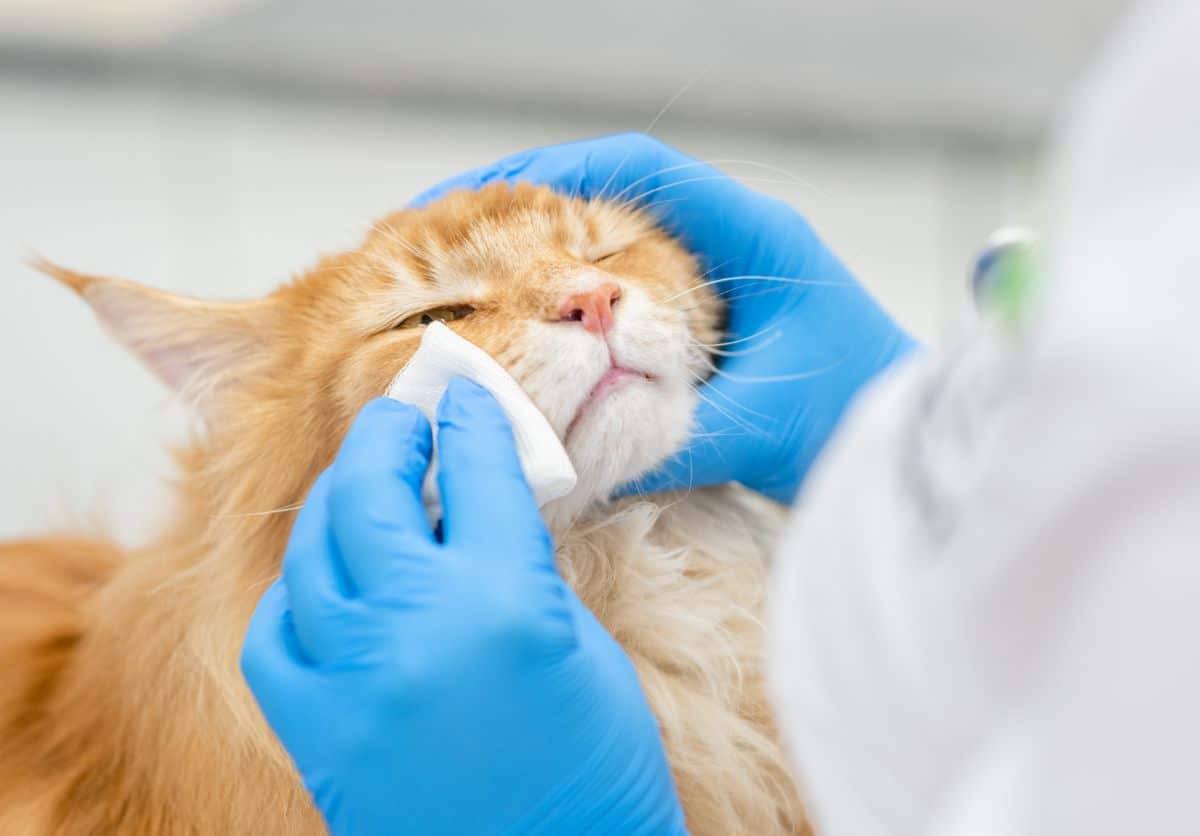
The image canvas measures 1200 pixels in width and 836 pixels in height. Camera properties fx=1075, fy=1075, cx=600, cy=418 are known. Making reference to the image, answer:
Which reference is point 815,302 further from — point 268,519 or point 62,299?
point 62,299

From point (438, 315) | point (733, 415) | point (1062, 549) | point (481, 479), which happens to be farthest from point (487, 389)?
point (1062, 549)

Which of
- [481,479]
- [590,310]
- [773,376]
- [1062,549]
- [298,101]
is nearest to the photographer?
[1062,549]

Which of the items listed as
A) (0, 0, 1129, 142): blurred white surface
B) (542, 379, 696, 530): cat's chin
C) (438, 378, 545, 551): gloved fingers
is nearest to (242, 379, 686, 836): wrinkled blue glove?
(438, 378, 545, 551): gloved fingers

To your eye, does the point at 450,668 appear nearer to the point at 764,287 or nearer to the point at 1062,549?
the point at 1062,549

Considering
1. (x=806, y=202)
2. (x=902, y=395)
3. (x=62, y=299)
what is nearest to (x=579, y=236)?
(x=902, y=395)

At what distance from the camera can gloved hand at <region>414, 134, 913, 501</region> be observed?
48.6 inches

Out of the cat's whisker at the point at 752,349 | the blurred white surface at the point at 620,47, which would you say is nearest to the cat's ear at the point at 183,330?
the cat's whisker at the point at 752,349

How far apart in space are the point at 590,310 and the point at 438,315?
0.20 metres

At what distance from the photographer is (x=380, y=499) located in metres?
0.87

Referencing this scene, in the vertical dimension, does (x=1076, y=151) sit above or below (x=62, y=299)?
above

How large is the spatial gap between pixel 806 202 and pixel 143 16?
336cm

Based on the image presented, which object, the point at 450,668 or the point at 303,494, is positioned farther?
the point at 303,494

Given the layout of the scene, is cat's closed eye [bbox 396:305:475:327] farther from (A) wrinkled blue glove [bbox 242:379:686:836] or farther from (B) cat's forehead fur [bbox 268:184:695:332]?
(A) wrinkled blue glove [bbox 242:379:686:836]

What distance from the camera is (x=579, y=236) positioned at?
1.19m
